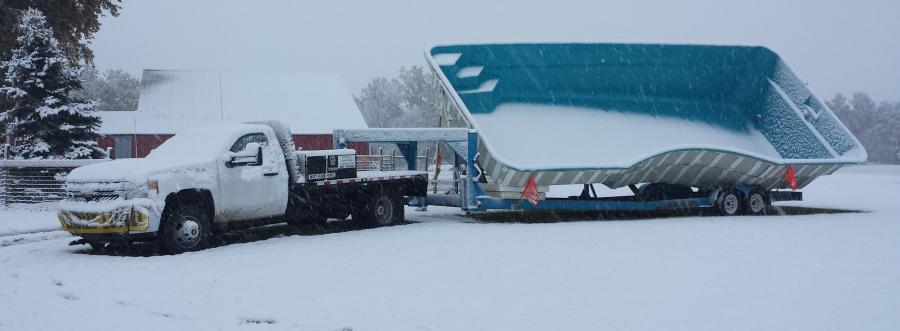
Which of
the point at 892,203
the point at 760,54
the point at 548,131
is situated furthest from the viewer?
the point at 892,203

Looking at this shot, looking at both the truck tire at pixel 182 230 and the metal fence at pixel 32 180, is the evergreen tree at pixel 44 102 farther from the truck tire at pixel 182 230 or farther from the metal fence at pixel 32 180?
the truck tire at pixel 182 230

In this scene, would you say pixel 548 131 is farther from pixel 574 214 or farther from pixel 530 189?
pixel 530 189

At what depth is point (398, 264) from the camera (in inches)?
370

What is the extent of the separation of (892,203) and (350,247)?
15.5 meters

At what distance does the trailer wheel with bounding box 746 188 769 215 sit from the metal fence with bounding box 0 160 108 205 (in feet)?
46.3

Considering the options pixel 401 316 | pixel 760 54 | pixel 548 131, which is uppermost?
pixel 760 54

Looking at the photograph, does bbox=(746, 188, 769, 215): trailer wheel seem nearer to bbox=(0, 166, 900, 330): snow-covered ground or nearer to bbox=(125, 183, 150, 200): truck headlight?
bbox=(0, 166, 900, 330): snow-covered ground

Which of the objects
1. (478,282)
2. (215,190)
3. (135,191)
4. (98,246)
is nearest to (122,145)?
(98,246)

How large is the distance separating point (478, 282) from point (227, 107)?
35.3 meters

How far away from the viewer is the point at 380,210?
14.4 meters

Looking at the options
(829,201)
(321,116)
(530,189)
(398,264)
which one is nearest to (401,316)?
(398,264)

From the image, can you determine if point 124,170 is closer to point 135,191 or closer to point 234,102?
point 135,191

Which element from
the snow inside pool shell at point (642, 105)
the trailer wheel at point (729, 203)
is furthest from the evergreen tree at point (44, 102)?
the trailer wheel at point (729, 203)

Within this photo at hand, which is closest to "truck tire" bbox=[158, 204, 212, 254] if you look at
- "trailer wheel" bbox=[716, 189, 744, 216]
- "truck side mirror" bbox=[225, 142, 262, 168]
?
"truck side mirror" bbox=[225, 142, 262, 168]
